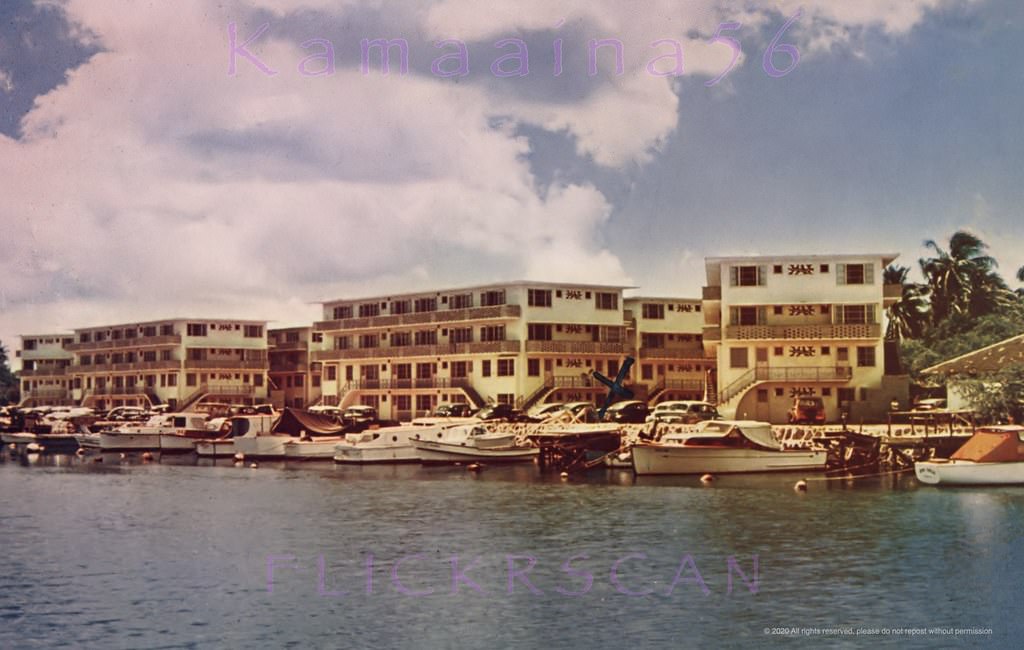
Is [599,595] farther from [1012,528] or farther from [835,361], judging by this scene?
[835,361]

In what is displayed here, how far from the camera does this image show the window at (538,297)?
111375mm

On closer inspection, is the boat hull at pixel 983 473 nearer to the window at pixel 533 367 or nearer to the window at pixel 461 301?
the window at pixel 533 367

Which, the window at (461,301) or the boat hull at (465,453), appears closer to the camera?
the boat hull at (465,453)

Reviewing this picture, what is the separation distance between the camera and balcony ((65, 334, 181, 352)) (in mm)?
Answer: 143625

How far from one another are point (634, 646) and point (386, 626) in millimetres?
6521

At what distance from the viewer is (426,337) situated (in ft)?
396

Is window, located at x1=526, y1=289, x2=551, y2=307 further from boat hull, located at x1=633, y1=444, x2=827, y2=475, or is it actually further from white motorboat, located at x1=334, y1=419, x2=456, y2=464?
boat hull, located at x1=633, y1=444, x2=827, y2=475

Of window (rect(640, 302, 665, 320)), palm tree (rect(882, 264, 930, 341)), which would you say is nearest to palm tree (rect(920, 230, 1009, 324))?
palm tree (rect(882, 264, 930, 341))

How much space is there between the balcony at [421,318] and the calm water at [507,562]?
45599mm

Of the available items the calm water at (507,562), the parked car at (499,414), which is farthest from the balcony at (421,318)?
the calm water at (507,562)

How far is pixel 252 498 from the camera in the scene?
62.2 meters

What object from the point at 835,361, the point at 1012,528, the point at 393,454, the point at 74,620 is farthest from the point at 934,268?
the point at 74,620

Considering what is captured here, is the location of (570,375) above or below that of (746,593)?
above

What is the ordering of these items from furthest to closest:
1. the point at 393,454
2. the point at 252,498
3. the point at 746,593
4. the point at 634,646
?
the point at 393,454 < the point at 252,498 < the point at 746,593 < the point at 634,646
